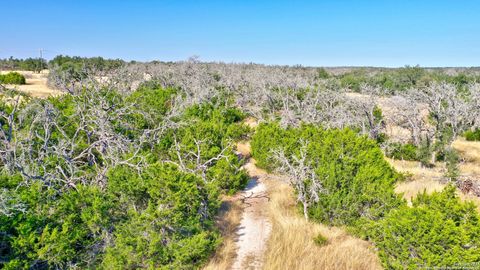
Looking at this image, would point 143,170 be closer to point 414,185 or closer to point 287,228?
point 287,228

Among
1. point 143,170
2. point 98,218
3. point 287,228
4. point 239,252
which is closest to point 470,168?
point 287,228

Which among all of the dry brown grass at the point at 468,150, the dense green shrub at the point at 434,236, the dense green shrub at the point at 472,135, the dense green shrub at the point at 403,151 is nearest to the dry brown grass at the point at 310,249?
the dense green shrub at the point at 434,236

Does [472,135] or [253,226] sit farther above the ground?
[472,135]

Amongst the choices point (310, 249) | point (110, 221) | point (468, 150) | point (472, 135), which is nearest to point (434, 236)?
point (310, 249)

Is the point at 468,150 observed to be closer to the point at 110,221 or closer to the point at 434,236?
the point at 434,236

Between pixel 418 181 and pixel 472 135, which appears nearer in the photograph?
pixel 418 181

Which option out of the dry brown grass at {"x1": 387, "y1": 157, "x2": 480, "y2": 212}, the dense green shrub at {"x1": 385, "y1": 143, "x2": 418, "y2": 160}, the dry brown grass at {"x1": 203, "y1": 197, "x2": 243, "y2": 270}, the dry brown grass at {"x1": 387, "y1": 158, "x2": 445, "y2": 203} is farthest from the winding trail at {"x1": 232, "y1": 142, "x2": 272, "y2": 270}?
the dense green shrub at {"x1": 385, "y1": 143, "x2": 418, "y2": 160}
